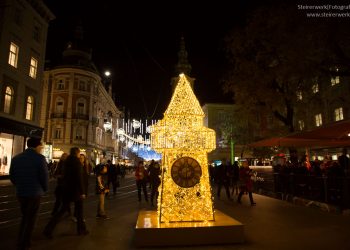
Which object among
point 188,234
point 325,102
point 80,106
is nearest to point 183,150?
point 188,234

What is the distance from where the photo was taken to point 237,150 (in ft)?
207

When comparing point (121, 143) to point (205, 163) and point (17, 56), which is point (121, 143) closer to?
point (17, 56)

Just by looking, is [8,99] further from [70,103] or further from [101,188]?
[70,103]

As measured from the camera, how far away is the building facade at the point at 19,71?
77.2 ft

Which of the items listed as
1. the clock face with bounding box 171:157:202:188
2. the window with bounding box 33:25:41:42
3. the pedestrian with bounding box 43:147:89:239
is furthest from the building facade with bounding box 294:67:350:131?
the window with bounding box 33:25:41:42

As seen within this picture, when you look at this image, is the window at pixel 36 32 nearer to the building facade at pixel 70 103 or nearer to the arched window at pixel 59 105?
the building facade at pixel 70 103

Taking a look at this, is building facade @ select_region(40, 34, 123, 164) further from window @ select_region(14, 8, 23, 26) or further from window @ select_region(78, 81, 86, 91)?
window @ select_region(14, 8, 23, 26)

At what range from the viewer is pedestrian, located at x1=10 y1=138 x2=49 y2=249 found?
5406 mm

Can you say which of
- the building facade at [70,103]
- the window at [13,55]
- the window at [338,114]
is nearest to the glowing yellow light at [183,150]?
the window at [13,55]

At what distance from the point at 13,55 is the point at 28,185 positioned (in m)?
23.1

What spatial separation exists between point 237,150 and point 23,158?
59756mm

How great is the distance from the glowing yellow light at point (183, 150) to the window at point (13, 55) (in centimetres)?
2157

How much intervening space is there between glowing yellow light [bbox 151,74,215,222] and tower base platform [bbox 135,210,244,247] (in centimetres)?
67

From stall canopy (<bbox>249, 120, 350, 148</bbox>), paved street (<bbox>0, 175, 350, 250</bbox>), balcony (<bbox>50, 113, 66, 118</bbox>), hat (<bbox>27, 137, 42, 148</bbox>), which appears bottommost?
paved street (<bbox>0, 175, 350, 250</bbox>)
